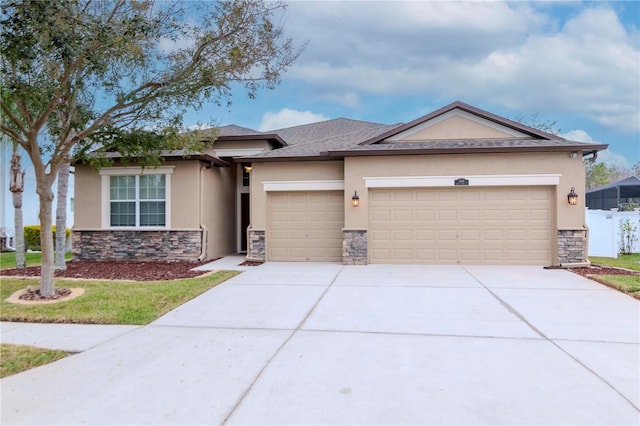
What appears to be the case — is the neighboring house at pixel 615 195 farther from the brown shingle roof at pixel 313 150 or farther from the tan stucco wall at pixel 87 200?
the tan stucco wall at pixel 87 200

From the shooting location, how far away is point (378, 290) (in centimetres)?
784

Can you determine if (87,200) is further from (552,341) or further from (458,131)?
(552,341)

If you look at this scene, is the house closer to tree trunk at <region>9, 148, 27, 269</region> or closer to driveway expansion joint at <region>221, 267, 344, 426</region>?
tree trunk at <region>9, 148, 27, 269</region>

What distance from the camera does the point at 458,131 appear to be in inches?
462

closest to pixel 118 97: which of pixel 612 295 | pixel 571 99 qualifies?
pixel 612 295

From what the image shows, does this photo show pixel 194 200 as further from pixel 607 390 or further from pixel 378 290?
pixel 607 390

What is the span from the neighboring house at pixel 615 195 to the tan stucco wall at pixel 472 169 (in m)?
14.4

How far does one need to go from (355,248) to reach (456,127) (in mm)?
4840

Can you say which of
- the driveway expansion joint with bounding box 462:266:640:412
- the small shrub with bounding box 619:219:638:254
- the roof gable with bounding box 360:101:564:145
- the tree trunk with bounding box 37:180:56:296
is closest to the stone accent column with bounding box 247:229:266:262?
the roof gable with bounding box 360:101:564:145

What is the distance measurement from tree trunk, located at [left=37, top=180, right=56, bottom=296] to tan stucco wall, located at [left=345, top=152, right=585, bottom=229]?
7208 mm

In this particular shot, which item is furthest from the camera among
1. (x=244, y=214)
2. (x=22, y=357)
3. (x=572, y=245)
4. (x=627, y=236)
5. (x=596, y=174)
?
(x=596, y=174)

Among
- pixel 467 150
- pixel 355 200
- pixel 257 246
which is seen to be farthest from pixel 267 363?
pixel 467 150

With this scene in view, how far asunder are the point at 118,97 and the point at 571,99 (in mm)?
30877

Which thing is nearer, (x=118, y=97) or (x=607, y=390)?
(x=607, y=390)
